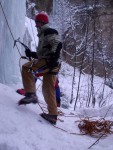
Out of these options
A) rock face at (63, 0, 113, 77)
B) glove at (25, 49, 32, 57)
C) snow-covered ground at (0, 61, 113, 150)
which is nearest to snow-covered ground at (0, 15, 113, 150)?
snow-covered ground at (0, 61, 113, 150)

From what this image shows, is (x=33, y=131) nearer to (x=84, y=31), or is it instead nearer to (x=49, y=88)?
(x=49, y=88)

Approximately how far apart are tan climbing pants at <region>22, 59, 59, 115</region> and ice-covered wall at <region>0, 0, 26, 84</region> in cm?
229

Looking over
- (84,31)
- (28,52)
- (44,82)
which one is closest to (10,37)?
(28,52)

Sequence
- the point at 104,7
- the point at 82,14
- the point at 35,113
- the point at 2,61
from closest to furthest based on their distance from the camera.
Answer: the point at 35,113 < the point at 2,61 < the point at 82,14 < the point at 104,7

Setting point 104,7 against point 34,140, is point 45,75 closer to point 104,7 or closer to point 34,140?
point 34,140

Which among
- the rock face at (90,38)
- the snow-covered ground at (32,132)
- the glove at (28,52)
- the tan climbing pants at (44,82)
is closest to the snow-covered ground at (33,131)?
the snow-covered ground at (32,132)

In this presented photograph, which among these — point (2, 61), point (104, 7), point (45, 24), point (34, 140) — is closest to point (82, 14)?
point (104, 7)

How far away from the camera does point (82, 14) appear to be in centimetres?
1661

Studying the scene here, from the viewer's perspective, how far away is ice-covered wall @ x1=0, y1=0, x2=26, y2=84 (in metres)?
6.75

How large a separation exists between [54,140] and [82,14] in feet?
43.1

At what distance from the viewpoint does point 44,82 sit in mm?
4488

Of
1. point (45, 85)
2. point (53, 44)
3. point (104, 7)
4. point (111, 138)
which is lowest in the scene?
point (104, 7)

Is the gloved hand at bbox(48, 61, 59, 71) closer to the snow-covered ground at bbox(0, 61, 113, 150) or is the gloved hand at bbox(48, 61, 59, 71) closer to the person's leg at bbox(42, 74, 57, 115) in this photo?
the person's leg at bbox(42, 74, 57, 115)

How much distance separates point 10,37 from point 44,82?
283cm
